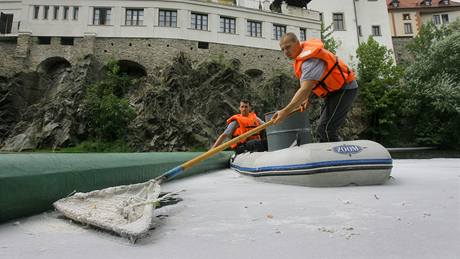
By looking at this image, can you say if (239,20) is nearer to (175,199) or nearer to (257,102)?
(257,102)

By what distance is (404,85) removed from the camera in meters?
21.9

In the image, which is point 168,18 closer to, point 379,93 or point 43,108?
point 43,108

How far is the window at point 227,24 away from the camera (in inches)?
886

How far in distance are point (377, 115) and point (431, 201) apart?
2379 cm

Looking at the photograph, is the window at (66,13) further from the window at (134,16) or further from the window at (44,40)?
the window at (134,16)

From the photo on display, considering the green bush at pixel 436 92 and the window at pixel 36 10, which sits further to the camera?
the window at pixel 36 10

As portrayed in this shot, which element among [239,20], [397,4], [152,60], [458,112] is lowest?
[458,112]

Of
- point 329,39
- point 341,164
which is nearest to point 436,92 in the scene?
point 329,39

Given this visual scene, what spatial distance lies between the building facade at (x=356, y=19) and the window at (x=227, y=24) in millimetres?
9971

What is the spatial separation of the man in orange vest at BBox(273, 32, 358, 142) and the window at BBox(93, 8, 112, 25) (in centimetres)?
2195

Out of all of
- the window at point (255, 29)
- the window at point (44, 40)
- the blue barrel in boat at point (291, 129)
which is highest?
the window at point (255, 29)

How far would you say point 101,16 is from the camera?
21250mm

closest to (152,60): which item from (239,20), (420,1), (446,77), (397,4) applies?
(239,20)

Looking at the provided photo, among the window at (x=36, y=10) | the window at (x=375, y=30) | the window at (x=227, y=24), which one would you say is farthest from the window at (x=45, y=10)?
the window at (x=375, y=30)
